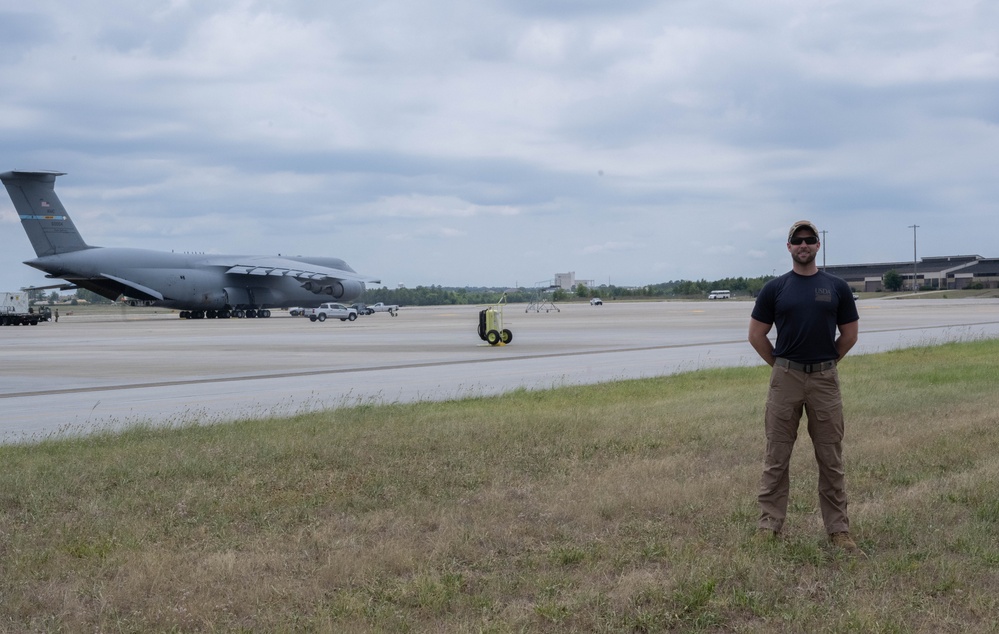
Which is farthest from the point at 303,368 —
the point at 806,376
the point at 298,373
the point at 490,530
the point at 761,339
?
the point at 806,376

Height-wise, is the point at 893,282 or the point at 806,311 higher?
the point at 806,311

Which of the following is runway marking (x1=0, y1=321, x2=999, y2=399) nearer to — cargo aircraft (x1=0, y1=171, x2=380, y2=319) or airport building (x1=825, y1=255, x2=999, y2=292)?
cargo aircraft (x1=0, y1=171, x2=380, y2=319)

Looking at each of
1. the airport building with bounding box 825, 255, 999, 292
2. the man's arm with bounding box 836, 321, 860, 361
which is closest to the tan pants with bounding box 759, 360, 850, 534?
the man's arm with bounding box 836, 321, 860, 361

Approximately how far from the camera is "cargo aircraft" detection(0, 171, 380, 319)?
74.8 metres

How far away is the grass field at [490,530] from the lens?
19.4 ft

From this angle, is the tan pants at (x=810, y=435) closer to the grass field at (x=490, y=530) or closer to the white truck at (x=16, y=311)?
the grass field at (x=490, y=530)

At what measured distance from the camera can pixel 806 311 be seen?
734 cm

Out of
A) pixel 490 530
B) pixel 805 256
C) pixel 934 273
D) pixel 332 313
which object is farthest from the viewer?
pixel 934 273

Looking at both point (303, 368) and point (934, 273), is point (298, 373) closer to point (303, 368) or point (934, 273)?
point (303, 368)

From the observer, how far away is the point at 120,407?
17391 mm

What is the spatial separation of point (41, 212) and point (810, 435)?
255 ft

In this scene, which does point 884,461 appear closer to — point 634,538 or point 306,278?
point 634,538

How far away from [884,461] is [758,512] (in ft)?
9.18

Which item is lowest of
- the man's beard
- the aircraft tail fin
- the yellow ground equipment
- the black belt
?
the yellow ground equipment
